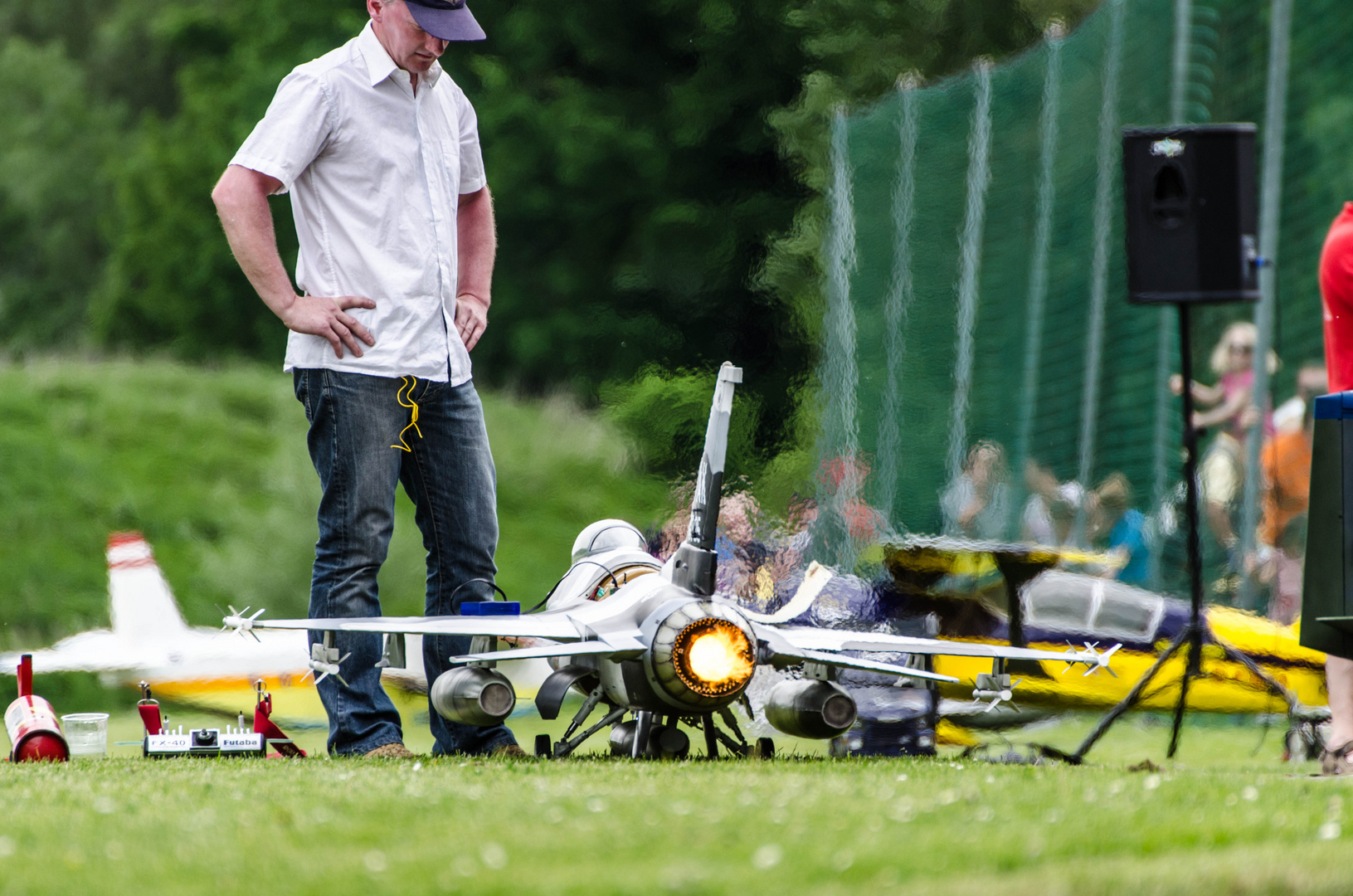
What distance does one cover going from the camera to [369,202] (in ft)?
12.4

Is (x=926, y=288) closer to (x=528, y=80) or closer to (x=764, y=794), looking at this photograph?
(x=528, y=80)

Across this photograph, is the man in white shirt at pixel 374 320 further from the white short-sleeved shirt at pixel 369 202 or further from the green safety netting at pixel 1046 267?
the green safety netting at pixel 1046 267

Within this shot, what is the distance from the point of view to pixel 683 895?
1.84 meters

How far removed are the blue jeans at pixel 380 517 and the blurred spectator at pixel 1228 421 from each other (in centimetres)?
332

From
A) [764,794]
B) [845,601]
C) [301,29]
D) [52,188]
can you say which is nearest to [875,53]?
[845,601]

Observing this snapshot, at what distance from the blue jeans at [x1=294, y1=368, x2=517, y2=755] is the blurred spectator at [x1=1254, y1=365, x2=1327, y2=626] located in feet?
9.45

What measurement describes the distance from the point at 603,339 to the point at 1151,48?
9.80 feet

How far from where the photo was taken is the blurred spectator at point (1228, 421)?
245 inches

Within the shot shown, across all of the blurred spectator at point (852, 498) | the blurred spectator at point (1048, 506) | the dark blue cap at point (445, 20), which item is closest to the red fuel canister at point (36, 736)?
the dark blue cap at point (445, 20)

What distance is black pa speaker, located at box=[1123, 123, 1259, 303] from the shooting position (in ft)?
13.0

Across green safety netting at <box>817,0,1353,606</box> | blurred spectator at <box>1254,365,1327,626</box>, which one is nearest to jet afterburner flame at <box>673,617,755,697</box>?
green safety netting at <box>817,0,1353,606</box>

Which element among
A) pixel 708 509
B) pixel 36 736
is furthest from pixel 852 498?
pixel 36 736

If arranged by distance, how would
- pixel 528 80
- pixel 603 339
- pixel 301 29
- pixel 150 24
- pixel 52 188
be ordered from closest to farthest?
pixel 603 339 < pixel 528 80 < pixel 301 29 < pixel 150 24 < pixel 52 188

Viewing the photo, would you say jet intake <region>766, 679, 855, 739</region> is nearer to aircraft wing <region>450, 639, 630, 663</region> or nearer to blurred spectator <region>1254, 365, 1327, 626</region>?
aircraft wing <region>450, 639, 630, 663</region>
